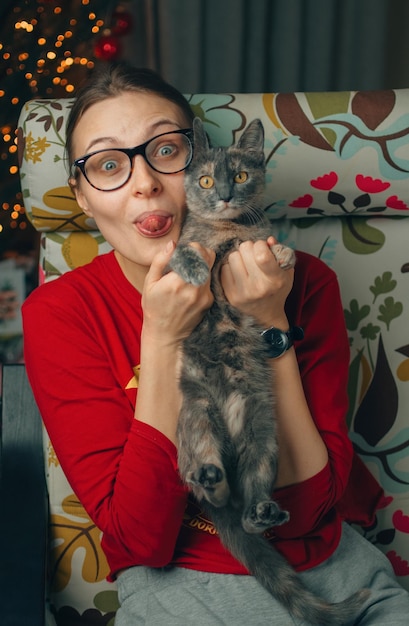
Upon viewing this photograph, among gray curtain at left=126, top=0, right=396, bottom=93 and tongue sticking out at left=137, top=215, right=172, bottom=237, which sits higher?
gray curtain at left=126, top=0, right=396, bottom=93

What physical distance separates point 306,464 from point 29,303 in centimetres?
59

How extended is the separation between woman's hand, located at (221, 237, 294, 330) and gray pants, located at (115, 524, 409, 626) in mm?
447

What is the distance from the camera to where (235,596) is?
3.73 ft

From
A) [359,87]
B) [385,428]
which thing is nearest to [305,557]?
[385,428]

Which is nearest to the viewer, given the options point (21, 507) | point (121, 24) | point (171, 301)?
point (171, 301)

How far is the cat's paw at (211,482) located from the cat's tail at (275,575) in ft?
0.29

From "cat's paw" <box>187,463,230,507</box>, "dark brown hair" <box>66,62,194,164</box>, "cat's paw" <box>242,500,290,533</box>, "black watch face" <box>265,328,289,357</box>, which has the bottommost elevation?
"cat's paw" <box>242,500,290,533</box>

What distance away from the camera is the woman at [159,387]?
112 centimetres

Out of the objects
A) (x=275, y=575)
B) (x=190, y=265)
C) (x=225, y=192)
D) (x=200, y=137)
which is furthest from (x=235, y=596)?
(x=200, y=137)

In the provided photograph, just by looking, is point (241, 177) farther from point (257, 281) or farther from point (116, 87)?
point (116, 87)

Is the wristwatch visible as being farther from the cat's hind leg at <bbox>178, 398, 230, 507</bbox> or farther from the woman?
the cat's hind leg at <bbox>178, 398, 230, 507</bbox>

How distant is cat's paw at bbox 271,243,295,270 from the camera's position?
43.1 inches

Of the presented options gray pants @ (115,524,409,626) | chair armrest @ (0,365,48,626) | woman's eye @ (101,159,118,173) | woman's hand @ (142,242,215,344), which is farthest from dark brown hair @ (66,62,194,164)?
gray pants @ (115,524,409,626)

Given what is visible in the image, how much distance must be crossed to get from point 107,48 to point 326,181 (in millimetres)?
1668
